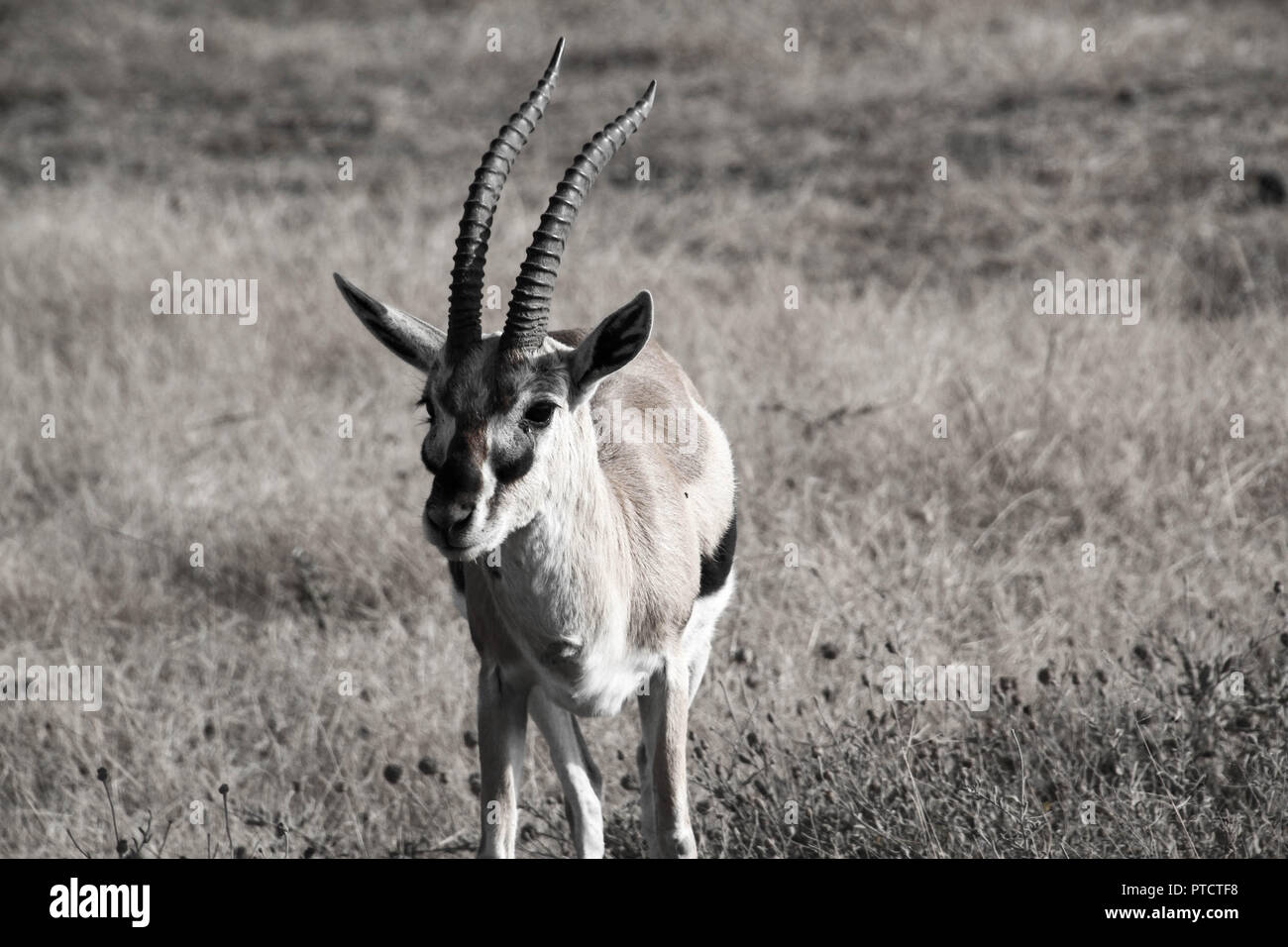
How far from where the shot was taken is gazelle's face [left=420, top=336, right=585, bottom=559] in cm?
361

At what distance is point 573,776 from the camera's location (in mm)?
4547

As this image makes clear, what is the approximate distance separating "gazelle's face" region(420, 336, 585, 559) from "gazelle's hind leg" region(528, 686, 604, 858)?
92 centimetres

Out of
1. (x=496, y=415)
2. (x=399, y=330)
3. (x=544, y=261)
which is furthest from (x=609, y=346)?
(x=399, y=330)

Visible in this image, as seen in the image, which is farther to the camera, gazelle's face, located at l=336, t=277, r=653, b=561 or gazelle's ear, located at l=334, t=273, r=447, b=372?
gazelle's ear, located at l=334, t=273, r=447, b=372

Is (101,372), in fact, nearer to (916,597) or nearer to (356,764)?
(356,764)

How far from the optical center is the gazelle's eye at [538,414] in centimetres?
384

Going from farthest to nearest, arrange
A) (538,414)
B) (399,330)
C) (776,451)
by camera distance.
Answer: (776,451)
(399,330)
(538,414)

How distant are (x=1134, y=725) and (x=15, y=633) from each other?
15.2ft

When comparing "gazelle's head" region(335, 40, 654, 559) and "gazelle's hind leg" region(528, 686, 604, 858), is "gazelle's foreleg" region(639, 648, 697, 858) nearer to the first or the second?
"gazelle's hind leg" region(528, 686, 604, 858)

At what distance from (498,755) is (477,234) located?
1.40 m

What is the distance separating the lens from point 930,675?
5.44 metres

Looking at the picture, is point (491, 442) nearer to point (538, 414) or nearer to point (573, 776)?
point (538, 414)

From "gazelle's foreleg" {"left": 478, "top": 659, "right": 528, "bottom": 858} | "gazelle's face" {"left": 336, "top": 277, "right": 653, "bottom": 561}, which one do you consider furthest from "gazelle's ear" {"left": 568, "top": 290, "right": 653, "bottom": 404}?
"gazelle's foreleg" {"left": 478, "top": 659, "right": 528, "bottom": 858}

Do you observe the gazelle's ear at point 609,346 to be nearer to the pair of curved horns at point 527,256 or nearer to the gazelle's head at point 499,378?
the gazelle's head at point 499,378
